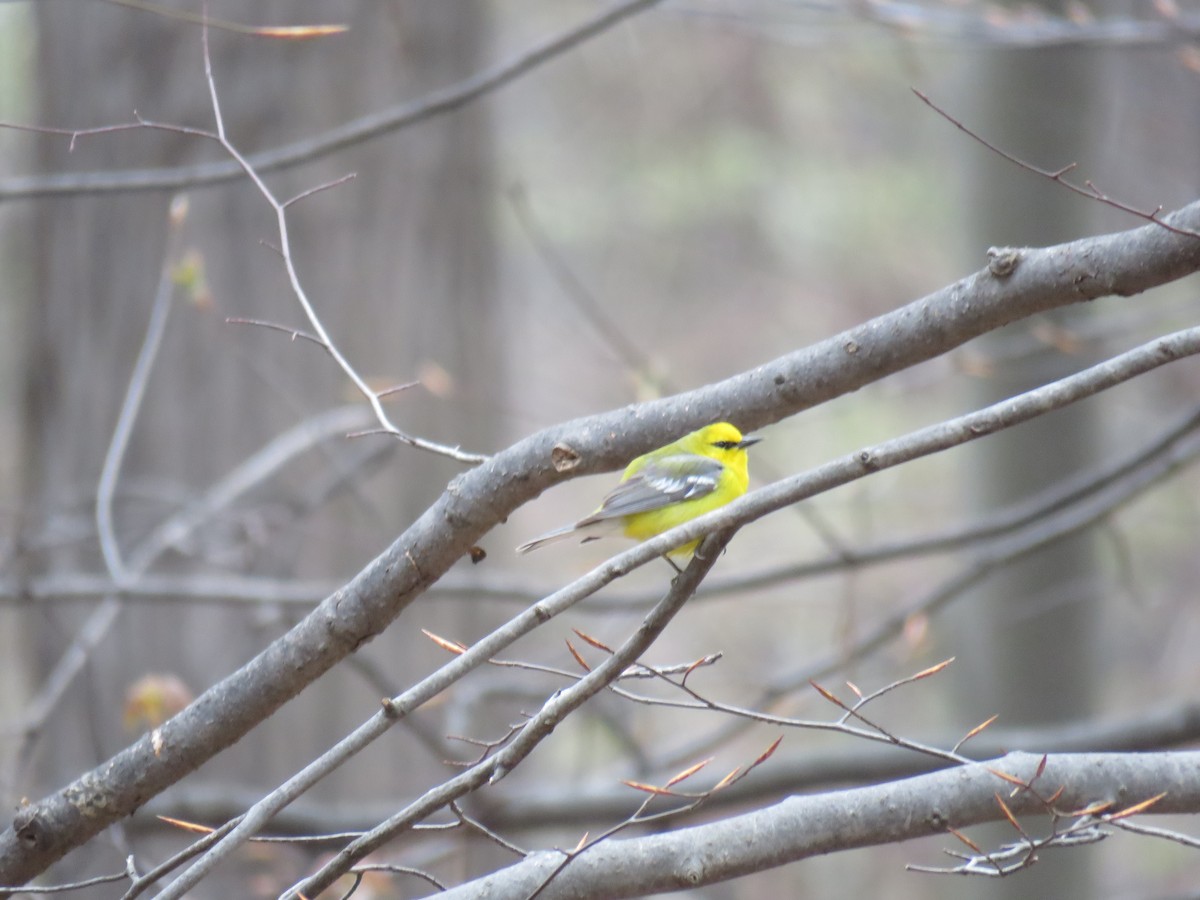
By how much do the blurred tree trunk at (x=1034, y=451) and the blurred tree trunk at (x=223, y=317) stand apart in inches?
93.4

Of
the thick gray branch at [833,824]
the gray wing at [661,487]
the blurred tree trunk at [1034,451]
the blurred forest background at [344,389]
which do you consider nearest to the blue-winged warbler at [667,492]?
the gray wing at [661,487]

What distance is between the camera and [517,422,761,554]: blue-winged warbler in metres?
3.26

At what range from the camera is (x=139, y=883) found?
152 centimetres

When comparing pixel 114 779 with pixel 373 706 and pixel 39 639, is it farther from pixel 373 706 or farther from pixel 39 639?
pixel 39 639

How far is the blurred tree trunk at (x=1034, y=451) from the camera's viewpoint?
4.70 m

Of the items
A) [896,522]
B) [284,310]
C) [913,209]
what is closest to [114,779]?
[284,310]

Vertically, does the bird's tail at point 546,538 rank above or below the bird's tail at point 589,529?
above

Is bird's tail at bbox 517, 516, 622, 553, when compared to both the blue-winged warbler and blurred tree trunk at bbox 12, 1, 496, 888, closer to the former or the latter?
the blue-winged warbler

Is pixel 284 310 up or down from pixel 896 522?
up

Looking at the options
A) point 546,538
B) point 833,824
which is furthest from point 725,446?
point 833,824

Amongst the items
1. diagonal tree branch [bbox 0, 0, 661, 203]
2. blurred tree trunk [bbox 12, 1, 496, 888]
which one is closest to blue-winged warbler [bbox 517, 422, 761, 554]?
blurred tree trunk [bbox 12, 1, 496, 888]

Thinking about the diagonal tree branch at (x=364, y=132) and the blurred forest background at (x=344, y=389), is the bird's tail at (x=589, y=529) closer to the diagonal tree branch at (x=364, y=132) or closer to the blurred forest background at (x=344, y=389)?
the blurred forest background at (x=344, y=389)

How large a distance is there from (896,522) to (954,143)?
593 centimetres

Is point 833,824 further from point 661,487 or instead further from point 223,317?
point 223,317
